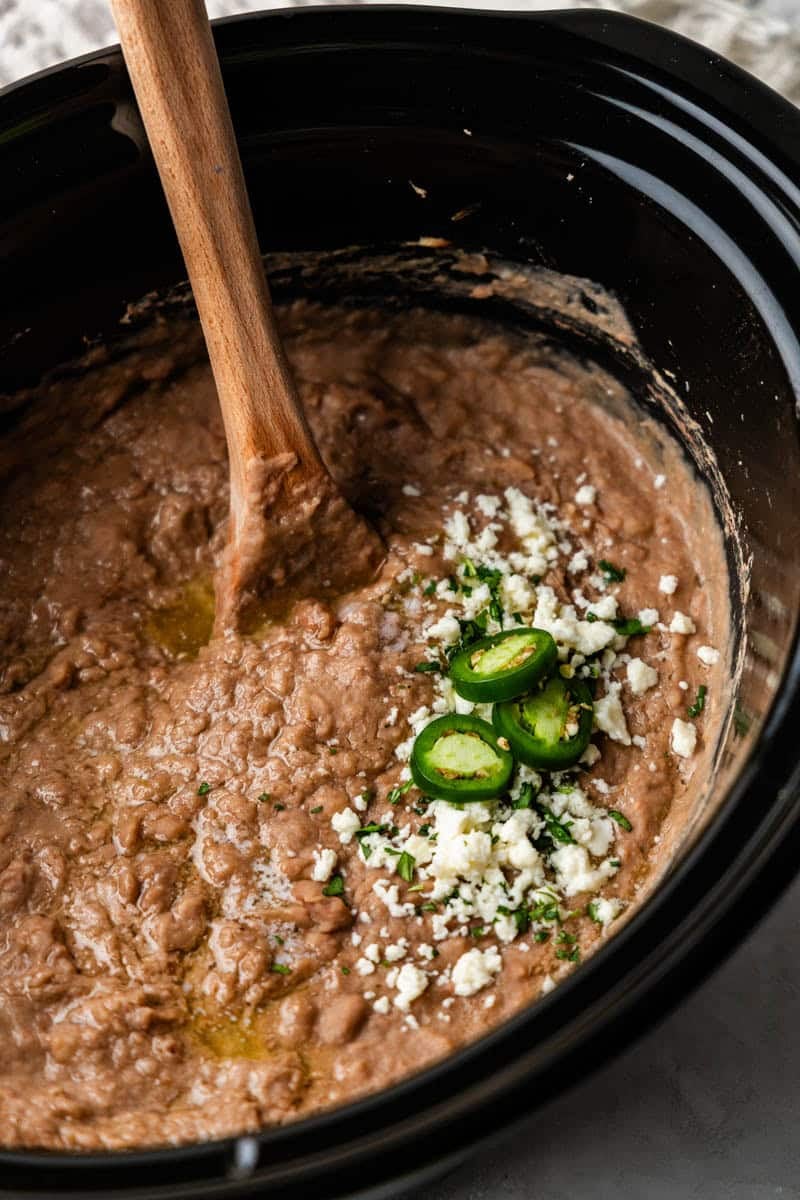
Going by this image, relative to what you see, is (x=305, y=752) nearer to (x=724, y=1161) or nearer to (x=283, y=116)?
(x=724, y=1161)

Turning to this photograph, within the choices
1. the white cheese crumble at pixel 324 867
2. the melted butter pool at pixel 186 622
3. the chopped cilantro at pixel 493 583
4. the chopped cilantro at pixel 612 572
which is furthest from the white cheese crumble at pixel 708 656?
the melted butter pool at pixel 186 622

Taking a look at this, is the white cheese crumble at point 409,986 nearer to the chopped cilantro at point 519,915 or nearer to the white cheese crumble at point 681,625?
the chopped cilantro at point 519,915

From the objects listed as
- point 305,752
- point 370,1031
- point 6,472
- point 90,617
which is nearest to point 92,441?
point 6,472

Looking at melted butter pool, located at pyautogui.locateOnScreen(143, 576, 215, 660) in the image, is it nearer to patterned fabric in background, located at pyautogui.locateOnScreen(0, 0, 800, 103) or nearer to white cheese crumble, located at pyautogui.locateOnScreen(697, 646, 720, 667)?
white cheese crumble, located at pyautogui.locateOnScreen(697, 646, 720, 667)

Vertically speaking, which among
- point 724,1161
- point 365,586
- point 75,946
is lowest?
point 724,1161

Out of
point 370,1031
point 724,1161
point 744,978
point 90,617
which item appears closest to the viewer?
point 370,1031
